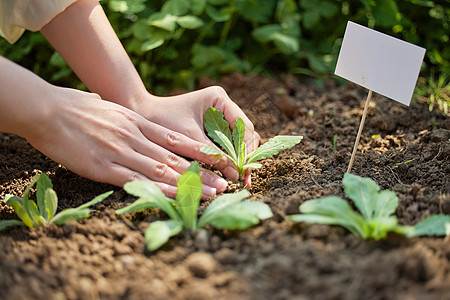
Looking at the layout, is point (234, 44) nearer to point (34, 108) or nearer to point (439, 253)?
point (34, 108)

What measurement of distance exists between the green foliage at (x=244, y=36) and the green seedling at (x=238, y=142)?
2.29 feet

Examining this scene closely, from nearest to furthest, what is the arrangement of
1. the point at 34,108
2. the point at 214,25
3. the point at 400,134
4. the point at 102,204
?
the point at 34,108, the point at 102,204, the point at 400,134, the point at 214,25

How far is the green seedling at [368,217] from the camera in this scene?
893mm

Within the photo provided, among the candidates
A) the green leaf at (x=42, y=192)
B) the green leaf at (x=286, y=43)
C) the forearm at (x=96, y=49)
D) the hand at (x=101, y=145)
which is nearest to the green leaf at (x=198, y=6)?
the green leaf at (x=286, y=43)

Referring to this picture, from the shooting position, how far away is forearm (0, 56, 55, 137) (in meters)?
1.04

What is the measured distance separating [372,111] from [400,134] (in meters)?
0.17

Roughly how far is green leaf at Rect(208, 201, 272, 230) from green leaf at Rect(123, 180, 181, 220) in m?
0.11

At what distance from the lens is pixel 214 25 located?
222 cm

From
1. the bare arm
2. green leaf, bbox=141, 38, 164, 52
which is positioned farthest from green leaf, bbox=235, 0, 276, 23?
the bare arm

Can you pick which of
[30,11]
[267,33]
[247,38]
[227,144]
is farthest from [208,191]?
[247,38]

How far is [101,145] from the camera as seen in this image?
1178mm

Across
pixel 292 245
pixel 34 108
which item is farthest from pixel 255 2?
pixel 292 245

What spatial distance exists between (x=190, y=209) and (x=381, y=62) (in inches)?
26.7

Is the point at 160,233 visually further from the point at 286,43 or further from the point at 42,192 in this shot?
the point at 286,43
